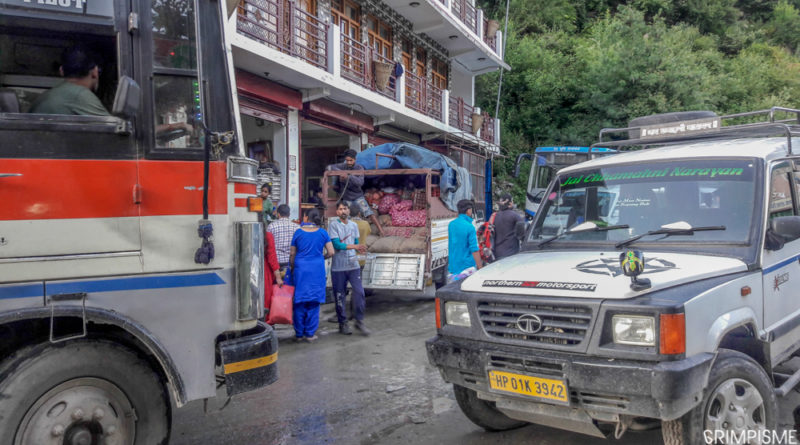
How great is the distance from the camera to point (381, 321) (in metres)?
8.38

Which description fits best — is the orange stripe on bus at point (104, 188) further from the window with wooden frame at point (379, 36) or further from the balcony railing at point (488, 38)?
the balcony railing at point (488, 38)

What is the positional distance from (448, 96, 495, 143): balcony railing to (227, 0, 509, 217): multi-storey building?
0.14 feet

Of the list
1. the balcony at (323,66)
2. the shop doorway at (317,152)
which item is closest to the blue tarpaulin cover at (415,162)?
the balcony at (323,66)

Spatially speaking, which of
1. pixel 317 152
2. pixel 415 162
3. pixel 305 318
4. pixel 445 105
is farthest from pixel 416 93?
pixel 305 318

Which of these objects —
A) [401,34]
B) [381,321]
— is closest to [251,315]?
[381,321]

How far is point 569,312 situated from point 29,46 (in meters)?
3.17

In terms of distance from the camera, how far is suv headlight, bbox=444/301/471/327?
354 centimetres

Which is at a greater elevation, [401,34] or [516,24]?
[516,24]

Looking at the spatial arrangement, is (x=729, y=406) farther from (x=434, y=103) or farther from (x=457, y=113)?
(x=457, y=113)

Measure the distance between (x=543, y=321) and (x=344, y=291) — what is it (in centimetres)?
490

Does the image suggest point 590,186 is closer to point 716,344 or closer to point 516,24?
point 716,344

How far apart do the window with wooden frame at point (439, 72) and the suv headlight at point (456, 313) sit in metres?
18.7

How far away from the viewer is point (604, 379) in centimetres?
287

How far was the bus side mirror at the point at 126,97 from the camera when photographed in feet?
9.31
